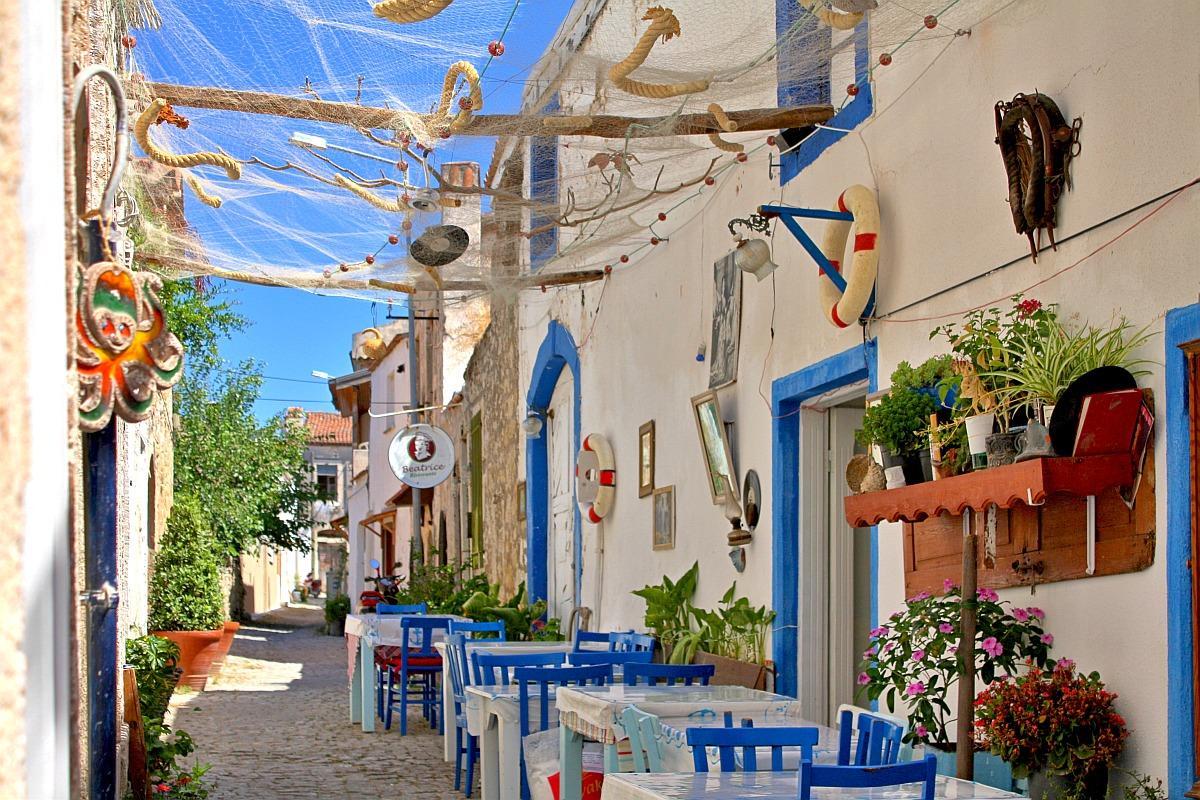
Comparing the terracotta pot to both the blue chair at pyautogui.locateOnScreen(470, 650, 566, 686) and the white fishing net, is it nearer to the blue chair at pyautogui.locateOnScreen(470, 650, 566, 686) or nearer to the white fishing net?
the white fishing net

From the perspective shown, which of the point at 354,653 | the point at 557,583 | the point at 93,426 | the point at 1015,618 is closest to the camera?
the point at 93,426

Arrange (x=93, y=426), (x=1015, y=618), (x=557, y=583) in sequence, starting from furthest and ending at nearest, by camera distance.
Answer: (x=557, y=583)
(x=1015, y=618)
(x=93, y=426)

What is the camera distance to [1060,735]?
387 cm

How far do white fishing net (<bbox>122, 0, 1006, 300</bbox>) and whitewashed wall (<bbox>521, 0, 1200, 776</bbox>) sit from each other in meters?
0.26

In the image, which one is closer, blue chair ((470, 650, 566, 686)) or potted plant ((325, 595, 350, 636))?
blue chair ((470, 650, 566, 686))

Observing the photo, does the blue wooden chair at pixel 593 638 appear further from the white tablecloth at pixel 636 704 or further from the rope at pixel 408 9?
the rope at pixel 408 9

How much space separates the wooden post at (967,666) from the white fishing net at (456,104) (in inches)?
76.9

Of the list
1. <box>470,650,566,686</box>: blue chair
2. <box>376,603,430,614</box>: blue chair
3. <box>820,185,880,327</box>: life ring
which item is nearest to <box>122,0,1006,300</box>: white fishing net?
→ <box>820,185,880,327</box>: life ring

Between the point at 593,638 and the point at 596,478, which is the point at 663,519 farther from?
the point at 596,478

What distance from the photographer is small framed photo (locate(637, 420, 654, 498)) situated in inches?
361

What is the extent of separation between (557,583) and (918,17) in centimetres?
800

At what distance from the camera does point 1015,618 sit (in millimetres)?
4500

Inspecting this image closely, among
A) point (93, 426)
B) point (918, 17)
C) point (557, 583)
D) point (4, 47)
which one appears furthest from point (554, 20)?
point (557, 583)

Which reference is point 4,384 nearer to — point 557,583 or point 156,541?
point 557,583
